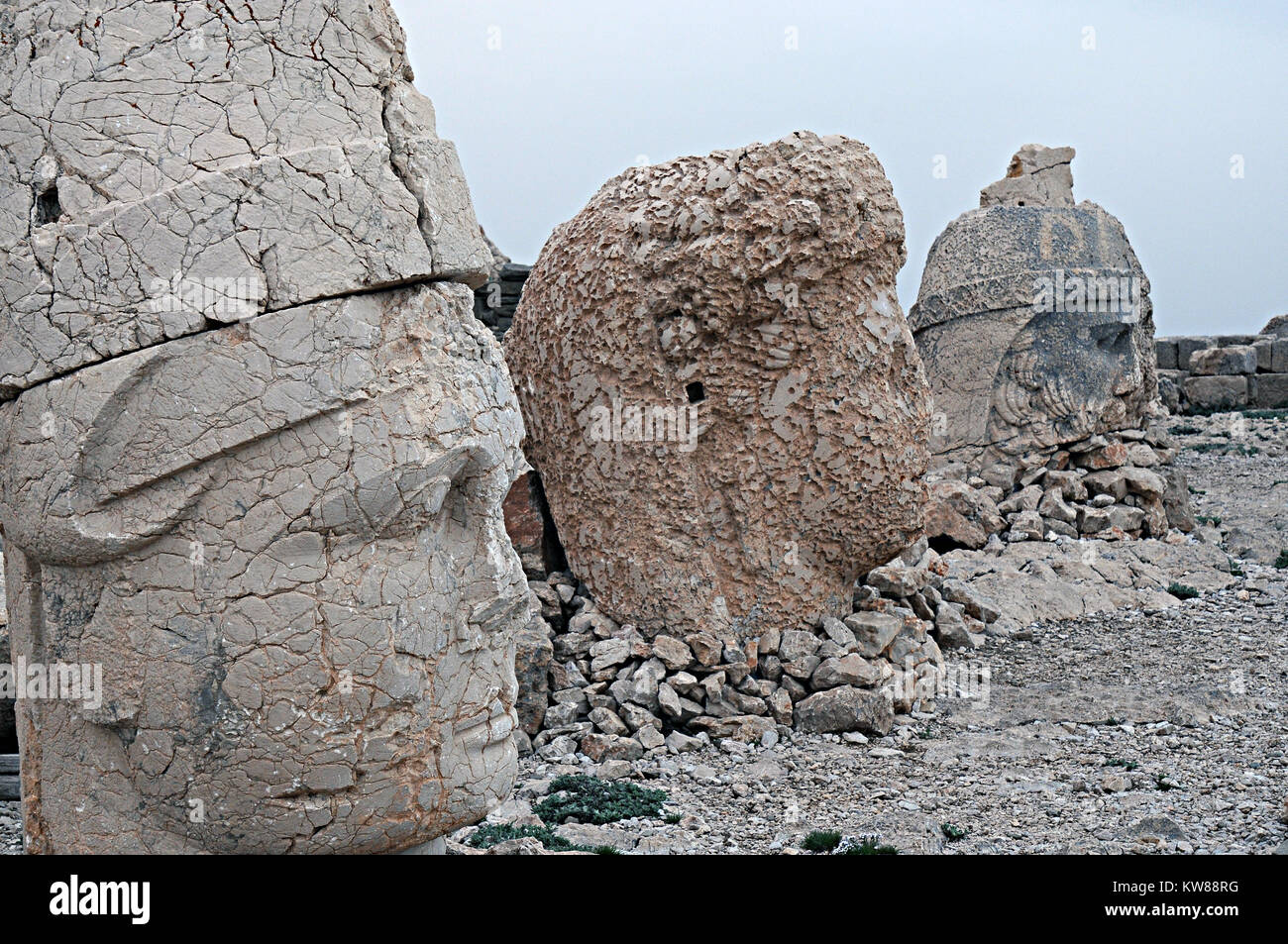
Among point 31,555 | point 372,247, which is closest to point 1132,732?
point 372,247

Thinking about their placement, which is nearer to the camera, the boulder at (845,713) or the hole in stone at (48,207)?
the hole in stone at (48,207)

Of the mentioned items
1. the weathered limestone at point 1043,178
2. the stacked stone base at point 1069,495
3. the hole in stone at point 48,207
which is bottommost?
the stacked stone base at point 1069,495

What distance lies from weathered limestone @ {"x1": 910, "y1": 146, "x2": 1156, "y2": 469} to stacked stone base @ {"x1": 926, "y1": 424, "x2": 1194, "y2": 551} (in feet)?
0.45

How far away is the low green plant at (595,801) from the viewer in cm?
462

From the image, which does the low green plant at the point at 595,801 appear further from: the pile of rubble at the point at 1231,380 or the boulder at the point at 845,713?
the pile of rubble at the point at 1231,380

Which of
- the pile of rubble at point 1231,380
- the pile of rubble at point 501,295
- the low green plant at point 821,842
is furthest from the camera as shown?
the pile of rubble at point 1231,380

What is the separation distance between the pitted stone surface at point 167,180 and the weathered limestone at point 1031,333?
7.47m

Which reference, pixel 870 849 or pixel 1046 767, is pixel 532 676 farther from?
pixel 1046 767

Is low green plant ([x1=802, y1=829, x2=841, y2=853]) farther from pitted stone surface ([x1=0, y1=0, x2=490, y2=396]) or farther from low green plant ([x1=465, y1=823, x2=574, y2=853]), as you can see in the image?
pitted stone surface ([x1=0, y1=0, x2=490, y2=396])

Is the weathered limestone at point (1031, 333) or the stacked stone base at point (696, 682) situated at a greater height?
the weathered limestone at point (1031, 333)

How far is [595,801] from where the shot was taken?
475 cm

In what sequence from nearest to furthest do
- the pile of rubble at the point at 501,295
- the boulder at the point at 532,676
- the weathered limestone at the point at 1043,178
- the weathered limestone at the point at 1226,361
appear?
1. the boulder at the point at 532,676
2. the pile of rubble at the point at 501,295
3. the weathered limestone at the point at 1043,178
4. the weathered limestone at the point at 1226,361

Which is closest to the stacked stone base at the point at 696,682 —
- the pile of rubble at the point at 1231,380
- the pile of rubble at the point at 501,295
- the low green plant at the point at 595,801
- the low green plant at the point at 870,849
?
the low green plant at the point at 595,801

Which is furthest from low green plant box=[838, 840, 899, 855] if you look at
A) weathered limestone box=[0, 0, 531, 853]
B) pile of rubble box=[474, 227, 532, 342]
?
pile of rubble box=[474, 227, 532, 342]
